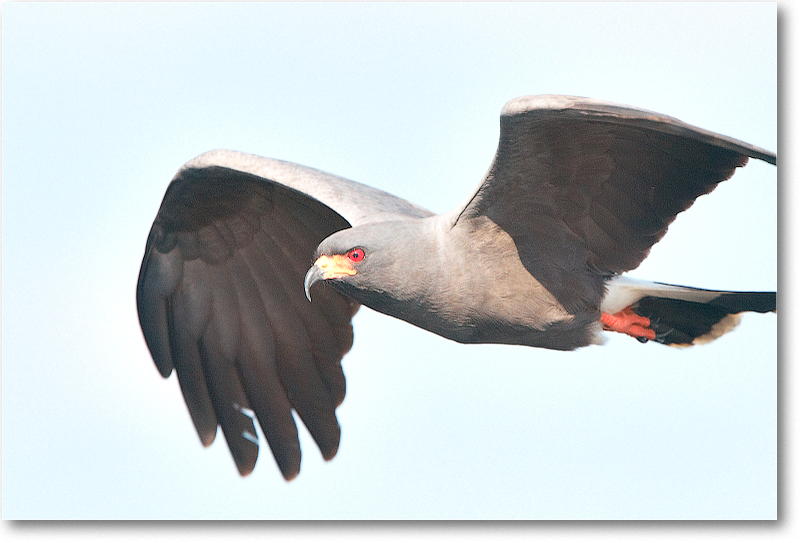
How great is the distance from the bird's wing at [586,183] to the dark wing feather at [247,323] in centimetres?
170

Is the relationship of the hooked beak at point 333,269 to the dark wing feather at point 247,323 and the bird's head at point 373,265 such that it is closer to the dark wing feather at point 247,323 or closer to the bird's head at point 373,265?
the bird's head at point 373,265

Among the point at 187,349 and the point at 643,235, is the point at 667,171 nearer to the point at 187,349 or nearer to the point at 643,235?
the point at 643,235

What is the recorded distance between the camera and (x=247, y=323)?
6.62 meters

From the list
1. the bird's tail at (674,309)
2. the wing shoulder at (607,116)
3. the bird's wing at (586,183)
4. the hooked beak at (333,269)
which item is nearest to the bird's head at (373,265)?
the hooked beak at (333,269)

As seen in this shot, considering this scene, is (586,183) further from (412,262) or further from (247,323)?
(247,323)

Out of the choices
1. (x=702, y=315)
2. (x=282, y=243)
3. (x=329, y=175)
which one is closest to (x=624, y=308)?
(x=702, y=315)

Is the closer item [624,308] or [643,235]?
[643,235]

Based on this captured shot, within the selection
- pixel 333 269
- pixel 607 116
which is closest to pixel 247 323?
pixel 333 269

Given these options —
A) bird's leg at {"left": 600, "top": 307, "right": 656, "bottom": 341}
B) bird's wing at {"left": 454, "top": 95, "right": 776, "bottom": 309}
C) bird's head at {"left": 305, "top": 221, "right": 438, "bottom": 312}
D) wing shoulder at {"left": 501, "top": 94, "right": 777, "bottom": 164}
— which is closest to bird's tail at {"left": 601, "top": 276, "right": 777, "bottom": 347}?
bird's leg at {"left": 600, "top": 307, "right": 656, "bottom": 341}

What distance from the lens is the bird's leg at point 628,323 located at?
5.39 metres

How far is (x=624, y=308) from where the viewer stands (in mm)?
5391

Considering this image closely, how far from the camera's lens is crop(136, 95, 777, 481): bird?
465 cm

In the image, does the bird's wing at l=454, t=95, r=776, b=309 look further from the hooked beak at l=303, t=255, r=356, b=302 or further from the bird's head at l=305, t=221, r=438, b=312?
the hooked beak at l=303, t=255, r=356, b=302

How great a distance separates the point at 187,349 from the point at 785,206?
360 centimetres
